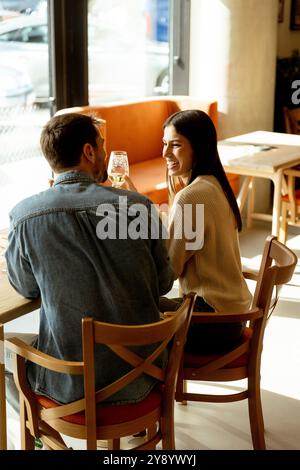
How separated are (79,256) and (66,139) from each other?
0.34 m

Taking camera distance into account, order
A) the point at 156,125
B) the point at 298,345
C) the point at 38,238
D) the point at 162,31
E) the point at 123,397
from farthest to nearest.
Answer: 1. the point at 162,31
2. the point at 156,125
3. the point at 298,345
4. the point at 123,397
5. the point at 38,238

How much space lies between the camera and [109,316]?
1.94 metres

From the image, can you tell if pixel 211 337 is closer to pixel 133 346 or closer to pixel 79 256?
pixel 133 346

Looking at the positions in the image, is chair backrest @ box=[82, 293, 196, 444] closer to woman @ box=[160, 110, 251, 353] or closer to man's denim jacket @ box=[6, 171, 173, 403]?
man's denim jacket @ box=[6, 171, 173, 403]

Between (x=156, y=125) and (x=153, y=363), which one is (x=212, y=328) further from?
(x=156, y=125)

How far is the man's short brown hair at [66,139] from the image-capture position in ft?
6.51

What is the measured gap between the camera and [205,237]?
245cm

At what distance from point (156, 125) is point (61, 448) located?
12.9 ft

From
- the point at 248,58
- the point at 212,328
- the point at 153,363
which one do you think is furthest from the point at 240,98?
the point at 153,363

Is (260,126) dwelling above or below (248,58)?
below

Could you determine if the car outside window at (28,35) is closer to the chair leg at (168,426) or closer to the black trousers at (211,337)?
the black trousers at (211,337)

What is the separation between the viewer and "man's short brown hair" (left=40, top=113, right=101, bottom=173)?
1.98 meters

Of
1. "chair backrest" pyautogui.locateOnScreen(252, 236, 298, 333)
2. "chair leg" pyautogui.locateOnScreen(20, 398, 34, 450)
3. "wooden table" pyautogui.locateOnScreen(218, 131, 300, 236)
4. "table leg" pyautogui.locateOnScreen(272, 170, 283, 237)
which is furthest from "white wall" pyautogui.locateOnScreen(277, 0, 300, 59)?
"chair leg" pyautogui.locateOnScreen(20, 398, 34, 450)

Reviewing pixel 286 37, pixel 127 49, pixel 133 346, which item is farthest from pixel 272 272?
pixel 286 37
